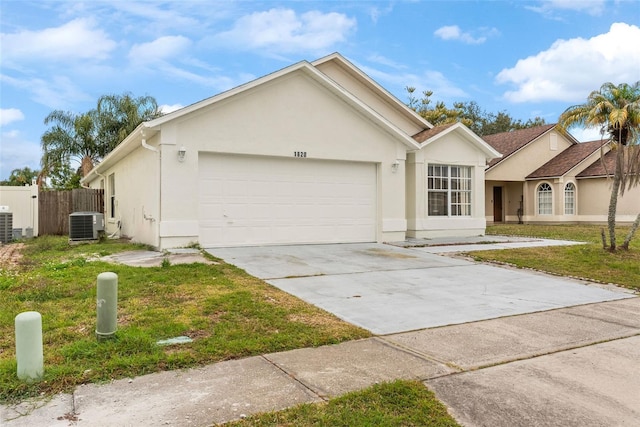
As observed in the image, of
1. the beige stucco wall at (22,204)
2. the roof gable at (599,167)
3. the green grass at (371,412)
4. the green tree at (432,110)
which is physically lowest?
the green grass at (371,412)

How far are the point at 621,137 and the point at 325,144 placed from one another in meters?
8.03

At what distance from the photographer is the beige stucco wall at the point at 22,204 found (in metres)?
18.5

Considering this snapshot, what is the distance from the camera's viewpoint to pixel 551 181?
27.4 m

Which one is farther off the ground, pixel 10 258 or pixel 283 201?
pixel 283 201

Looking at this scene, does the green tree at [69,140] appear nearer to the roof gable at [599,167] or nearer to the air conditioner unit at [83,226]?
the air conditioner unit at [83,226]

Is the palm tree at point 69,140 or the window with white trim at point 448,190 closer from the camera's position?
the window with white trim at point 448,190

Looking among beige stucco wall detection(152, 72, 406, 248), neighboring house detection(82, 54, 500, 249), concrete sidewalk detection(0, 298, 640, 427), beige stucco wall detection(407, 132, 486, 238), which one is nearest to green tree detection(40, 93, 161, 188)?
neighboring house detection(82, 54, 500, 249)

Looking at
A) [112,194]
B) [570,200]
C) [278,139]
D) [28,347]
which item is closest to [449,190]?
[278,139]

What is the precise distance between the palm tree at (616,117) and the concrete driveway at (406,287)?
5.14 m

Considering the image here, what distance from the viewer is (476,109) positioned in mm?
49312

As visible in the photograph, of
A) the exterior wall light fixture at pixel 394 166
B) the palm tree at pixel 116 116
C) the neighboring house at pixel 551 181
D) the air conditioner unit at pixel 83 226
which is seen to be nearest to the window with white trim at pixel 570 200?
the neighboring house at pixel 551 181

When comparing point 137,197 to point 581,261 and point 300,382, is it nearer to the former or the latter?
point 300,382

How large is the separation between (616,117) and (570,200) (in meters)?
17.2

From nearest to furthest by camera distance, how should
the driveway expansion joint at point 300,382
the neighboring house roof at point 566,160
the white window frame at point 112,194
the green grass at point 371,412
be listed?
1. the green grass at point 371,412
2. the driveway expansion joint at point 300,382
3. the white window frame at point 112,194
4. the neighboring house roof at point 566,160
